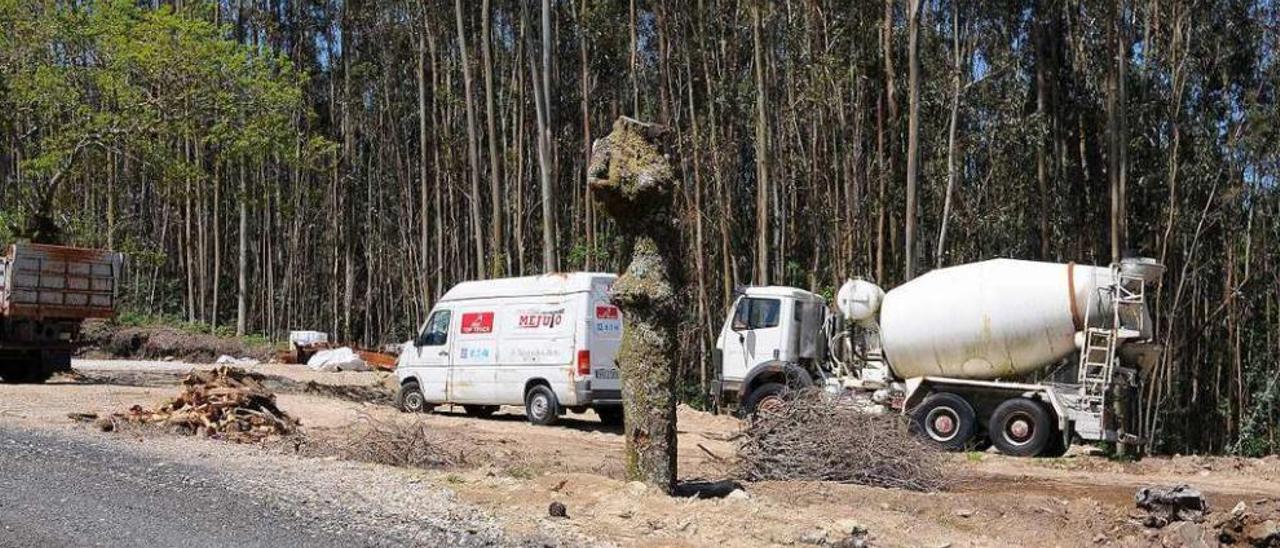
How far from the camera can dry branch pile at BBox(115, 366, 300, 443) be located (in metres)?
14.2

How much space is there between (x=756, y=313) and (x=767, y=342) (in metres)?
0.53

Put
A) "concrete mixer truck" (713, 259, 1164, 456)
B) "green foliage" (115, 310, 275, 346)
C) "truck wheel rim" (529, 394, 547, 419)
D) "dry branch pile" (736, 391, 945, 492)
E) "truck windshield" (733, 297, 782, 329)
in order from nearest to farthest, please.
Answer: "dry branch pile" (736, 391, 945, 492), "concrete mixer truck" (713, 259, 1164, 456), "truck wheel rim" (529, 394, 547, 419), "truck windshield" (733, 297, 782, 329), "green foliage" (115, 310, 275, 346)

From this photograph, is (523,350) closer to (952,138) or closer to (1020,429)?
(1020,429)

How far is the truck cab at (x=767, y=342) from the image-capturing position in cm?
2006

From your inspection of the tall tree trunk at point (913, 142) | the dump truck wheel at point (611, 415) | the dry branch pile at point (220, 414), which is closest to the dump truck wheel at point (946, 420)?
the dump truck wheel at point (611, 415)

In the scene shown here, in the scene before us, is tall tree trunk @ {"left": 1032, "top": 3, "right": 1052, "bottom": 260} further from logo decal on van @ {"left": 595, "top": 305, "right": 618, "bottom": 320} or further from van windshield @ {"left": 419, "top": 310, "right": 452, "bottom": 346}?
van windshield @ {"left": 419, "top": 310, "right": 452, "bottom": 346}

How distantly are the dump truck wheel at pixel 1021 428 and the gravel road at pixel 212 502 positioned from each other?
31.8ft

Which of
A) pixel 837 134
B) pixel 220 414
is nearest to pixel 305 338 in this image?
pixel 837 134

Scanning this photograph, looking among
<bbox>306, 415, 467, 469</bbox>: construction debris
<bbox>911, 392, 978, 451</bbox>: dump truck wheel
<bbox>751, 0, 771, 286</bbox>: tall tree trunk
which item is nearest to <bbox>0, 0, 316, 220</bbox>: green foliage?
<bbox>751, 0, 771, 286</bbox>: tall tree trunk

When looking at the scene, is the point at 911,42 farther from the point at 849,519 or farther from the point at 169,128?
the point at 849,519

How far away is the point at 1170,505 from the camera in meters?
11.2

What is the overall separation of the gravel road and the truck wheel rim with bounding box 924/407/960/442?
9444 millimetres

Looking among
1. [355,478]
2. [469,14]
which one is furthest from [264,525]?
[469,14]

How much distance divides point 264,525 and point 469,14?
34291 millimetres
